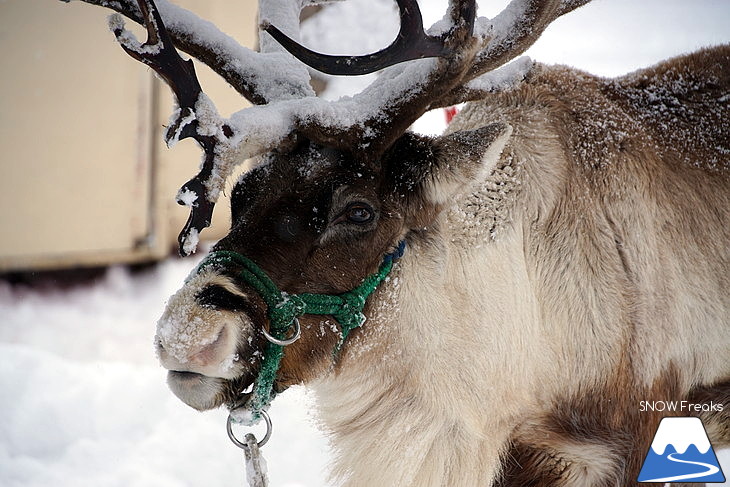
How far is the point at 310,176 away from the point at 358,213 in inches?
7.7

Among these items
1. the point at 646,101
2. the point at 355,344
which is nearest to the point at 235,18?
the point at 646,101

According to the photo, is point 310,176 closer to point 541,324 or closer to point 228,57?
point 228,57

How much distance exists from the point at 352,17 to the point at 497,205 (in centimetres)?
622

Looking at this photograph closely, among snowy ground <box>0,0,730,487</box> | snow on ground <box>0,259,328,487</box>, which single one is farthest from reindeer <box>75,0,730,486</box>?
snow on ground <box>0,259,328,487</box>

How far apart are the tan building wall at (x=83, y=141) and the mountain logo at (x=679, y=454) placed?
4.33m

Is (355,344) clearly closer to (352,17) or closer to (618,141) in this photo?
(618,141)

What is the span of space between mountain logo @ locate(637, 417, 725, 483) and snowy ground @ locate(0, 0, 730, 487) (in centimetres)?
105

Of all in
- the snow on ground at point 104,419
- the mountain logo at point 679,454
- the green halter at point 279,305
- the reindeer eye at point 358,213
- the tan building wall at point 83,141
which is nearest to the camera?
the green halter at point 279,305

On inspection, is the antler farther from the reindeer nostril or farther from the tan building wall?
the tan building wall

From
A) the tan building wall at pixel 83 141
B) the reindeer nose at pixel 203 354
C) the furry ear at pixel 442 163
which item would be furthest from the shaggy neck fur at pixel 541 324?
the tan building wall at pixel 83 141

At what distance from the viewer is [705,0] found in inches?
248

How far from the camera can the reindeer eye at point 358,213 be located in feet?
7.29

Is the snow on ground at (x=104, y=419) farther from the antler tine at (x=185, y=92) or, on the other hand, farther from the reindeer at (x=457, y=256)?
the antler tine at (x=185, y=92)

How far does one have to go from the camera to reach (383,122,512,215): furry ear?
226 cm
